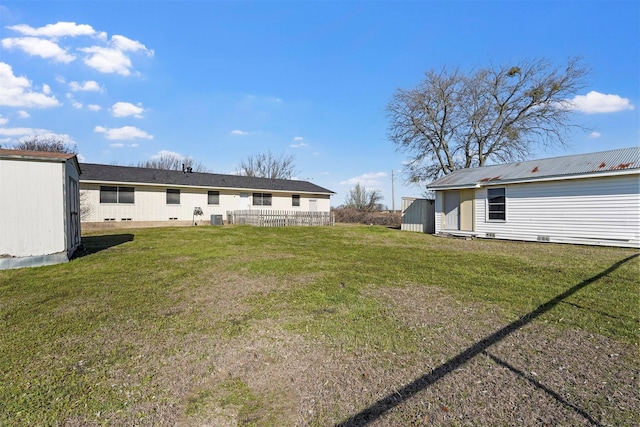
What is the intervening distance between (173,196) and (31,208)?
13.5 meters

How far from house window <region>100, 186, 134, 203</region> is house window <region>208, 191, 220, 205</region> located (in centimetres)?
466

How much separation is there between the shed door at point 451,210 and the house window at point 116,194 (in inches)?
711

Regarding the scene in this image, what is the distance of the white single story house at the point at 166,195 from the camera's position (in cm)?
1803

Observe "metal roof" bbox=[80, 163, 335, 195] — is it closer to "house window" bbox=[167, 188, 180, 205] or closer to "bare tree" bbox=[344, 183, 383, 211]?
"house window" bbox=[167, 188, 180, 205]

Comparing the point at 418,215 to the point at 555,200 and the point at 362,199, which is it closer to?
the point at 555,200

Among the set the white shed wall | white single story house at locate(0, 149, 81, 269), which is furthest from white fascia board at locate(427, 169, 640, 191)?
white single story house at locate(0, 149, 81, 269)

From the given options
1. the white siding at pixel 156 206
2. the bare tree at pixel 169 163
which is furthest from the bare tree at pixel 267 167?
the white siding at pixel 156 206

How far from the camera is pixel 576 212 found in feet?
38.5

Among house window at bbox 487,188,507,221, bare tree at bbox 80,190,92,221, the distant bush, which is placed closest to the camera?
house window at bbox 487,188,507,221

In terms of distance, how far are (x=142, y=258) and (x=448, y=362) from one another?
25.9 feet

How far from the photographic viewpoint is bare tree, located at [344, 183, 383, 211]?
122 feet

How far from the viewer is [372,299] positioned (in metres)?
4.91

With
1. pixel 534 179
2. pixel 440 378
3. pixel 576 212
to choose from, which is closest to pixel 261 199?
pixel 534 179

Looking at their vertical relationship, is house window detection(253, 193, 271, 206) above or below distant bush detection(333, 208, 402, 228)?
above
